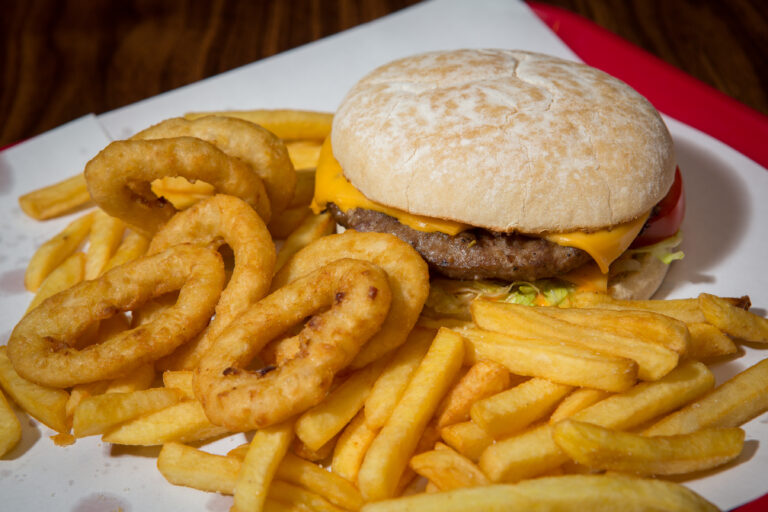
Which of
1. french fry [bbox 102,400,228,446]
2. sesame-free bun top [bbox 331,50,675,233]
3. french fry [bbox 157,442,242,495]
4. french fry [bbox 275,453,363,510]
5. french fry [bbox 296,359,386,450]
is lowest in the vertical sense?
french fry [bbox 275,453,363,510]

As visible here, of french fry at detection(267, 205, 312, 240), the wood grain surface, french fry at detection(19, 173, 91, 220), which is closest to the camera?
french fry at detection(267, 205, 312, 240)

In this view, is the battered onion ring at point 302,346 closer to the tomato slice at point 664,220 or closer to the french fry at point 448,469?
the french fry at point 448,469

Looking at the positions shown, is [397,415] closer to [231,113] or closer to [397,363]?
[397,363]

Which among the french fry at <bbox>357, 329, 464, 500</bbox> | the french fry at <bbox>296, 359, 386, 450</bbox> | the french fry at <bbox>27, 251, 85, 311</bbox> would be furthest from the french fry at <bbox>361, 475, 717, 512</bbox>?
the french fry at <bbox>27, 251, 85, 311</bbox>

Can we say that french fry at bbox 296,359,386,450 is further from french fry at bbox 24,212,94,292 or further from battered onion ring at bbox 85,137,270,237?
french fry at bbox 24,212,94,292

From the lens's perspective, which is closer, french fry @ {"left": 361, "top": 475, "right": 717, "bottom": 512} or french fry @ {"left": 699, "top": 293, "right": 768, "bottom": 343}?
french fry @ {"left": 361, "top": 475, "right": 717, "bottom": 512}

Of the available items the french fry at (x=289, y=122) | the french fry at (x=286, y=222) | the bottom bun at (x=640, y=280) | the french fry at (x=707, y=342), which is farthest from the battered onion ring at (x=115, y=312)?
the french fry at (x=707, y=342)

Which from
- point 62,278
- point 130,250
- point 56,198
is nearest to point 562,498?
point 130,250
